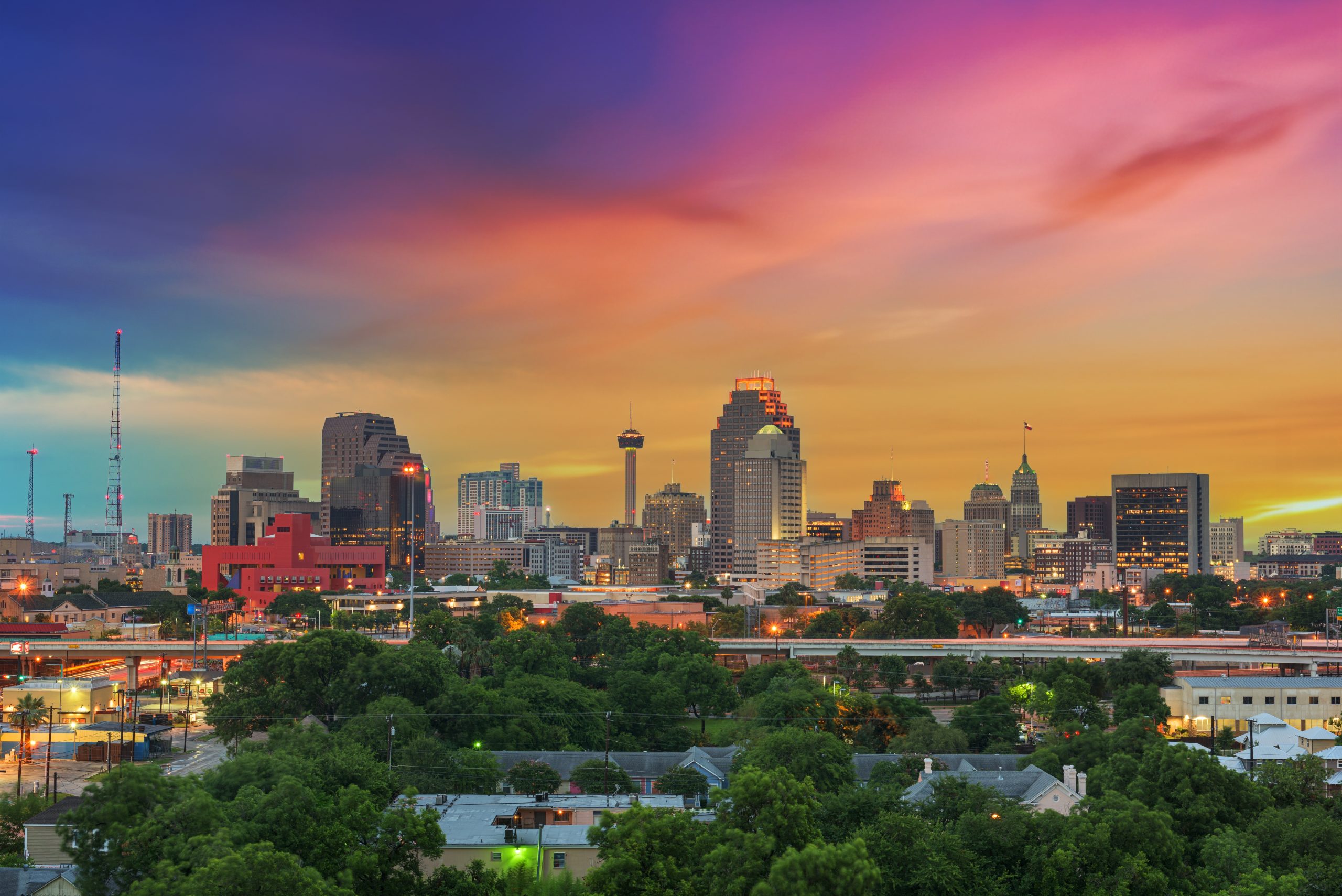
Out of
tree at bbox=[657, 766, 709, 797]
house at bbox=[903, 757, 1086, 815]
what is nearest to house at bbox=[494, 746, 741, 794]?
tree at bbox=[657, 766, 709, 797]

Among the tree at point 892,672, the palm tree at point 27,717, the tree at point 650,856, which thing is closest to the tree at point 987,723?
the tree at point 892,672

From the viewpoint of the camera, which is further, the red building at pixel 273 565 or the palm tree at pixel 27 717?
the red building at pixel 273 565

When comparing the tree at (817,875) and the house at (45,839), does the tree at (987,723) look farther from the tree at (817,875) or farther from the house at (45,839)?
the house at (45,839)

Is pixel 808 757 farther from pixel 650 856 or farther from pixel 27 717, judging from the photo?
pixel 27 717

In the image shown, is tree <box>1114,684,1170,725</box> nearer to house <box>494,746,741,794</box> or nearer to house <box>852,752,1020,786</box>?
house <box>852,752,1020,786</box>

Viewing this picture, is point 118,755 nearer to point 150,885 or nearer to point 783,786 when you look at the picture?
point 150,885

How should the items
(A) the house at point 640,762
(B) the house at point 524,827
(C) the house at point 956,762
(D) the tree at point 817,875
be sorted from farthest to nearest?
(A) the house at point 640,762
(C) the house at point 956,762
(B) the house at point 524,827
(D) the tree at point 817,875
